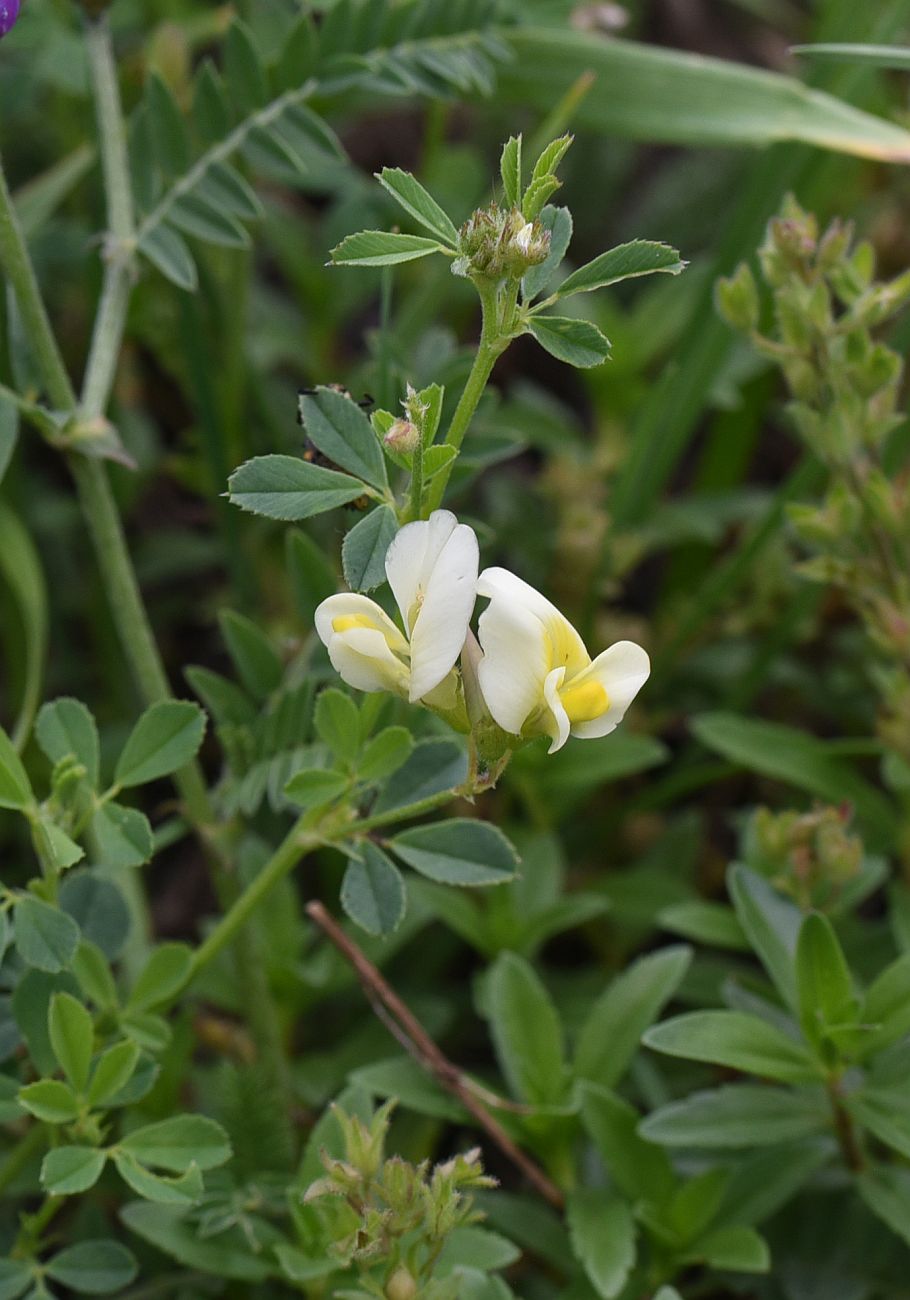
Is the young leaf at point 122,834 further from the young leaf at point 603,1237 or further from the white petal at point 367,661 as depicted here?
the young leaf at point 603,1237

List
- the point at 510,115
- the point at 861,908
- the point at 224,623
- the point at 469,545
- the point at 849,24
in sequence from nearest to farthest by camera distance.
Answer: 1. the point at 469,545
2. the point at 224,623
3. the point at 849,24
4. the point at 861,908
5. the point at 510,115

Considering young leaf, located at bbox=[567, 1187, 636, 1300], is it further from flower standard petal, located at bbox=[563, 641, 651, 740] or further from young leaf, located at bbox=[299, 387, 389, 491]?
young leaf, located at bbox=[299, 387, 389, 491]

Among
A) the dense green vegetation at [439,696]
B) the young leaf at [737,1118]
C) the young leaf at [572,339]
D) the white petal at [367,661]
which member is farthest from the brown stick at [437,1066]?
the young leaf at [572,339]

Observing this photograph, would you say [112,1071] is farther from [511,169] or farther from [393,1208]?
[511,169]

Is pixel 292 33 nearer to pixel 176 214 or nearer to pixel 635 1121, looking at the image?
pixel 176 214

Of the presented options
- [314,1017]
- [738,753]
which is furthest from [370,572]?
[314,1017]

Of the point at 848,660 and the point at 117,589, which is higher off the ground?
the point at 117,589

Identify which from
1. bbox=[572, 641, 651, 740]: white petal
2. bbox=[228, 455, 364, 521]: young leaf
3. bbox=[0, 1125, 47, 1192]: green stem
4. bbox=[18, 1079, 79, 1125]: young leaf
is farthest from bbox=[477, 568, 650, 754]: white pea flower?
bbox=[0, 1125, 47, 1192]: green stem

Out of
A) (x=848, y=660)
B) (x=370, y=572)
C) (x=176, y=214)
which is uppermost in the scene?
(x=176, y=214)
